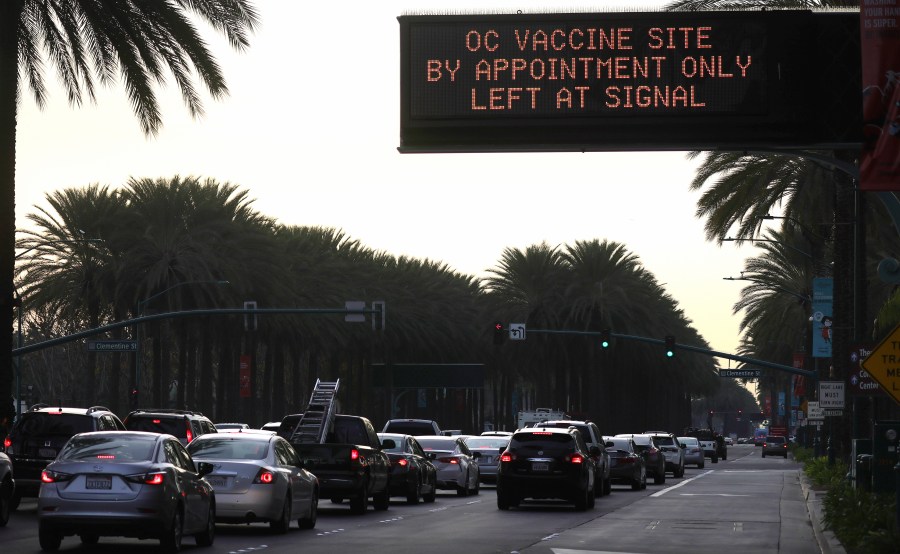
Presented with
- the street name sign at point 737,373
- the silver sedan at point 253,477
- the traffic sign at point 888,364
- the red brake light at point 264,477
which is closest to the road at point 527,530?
the silver sedan at point 253,477

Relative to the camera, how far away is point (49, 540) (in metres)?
19.9

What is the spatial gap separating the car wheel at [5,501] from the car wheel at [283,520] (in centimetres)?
406

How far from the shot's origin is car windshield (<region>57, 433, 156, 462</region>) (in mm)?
19828

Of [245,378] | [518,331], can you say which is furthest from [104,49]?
[245,378]

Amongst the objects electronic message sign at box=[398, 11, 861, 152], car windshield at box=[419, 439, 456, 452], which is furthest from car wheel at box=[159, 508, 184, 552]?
car windshield at box=[419, 439, 456, 452]

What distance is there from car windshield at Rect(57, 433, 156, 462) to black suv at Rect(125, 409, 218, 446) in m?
11.5

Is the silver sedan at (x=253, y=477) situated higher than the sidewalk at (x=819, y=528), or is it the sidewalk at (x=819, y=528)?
the silver sedan at (x=253, y=477)

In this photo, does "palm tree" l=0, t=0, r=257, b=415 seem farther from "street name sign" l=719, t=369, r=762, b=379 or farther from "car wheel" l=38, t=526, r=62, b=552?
"street name sign" l=719, t=369, r=762, b=379

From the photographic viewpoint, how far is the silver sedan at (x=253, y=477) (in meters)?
23.8

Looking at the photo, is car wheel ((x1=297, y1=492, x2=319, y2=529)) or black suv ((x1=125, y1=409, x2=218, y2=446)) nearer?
car wheel ((x1=297, y1=492, x2=319, y2=529))

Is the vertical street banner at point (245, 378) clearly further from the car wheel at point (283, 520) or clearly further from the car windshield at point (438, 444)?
the car wheel at point (283, 520)

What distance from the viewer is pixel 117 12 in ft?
98.6

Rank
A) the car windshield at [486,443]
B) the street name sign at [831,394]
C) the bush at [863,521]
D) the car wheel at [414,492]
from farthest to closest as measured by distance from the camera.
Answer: the car windshield at [486,443]
the street name sign at [831,394]
the car wheel at [414,492]
the bush at [863,521]

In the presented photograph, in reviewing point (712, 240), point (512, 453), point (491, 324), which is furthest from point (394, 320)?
point (512, 453)
